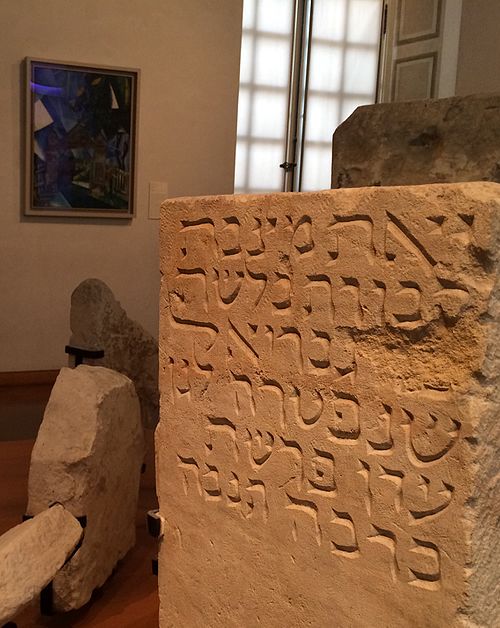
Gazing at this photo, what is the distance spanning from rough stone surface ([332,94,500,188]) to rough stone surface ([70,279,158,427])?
203 cm

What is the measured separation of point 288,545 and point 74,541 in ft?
3.28

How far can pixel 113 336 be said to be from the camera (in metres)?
4.15

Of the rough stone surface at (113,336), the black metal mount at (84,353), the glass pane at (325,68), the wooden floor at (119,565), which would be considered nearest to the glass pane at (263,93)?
the glass pane at (325,68)

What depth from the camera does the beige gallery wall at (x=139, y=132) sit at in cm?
514

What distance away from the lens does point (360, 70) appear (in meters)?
6.44

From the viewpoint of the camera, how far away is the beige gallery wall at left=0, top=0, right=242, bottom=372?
5141mm

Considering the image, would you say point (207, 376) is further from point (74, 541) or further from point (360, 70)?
point (360, 70)

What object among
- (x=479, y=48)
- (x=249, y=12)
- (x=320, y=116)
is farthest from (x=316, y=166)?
(x=479, y=48)

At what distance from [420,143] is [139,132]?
3.57 meters

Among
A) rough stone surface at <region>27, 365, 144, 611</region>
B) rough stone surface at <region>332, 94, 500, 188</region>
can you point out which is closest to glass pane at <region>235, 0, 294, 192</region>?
rough stone surface at <region>27, 365, 144, 611</region>

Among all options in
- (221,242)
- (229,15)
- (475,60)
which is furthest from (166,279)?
(229,15)

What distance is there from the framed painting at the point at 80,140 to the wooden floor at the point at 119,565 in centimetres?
143

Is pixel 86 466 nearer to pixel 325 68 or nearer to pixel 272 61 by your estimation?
pixel 272 61

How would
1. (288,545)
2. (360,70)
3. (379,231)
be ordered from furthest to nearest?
1. (360,70)
2. (288,545)
3. (379,231)
